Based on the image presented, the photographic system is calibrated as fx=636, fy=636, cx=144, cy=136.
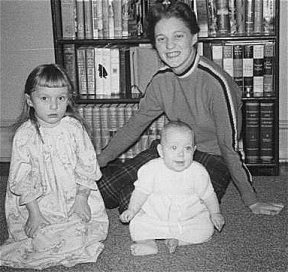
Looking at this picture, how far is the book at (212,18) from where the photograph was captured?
279 cm

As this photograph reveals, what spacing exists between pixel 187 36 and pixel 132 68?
766 mm

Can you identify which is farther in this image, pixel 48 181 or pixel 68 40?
pixel 68 40

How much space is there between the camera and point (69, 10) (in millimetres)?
2828

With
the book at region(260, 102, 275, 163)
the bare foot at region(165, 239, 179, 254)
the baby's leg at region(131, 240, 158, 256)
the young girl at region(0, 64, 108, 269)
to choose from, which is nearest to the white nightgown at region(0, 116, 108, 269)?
the young girl at region(0, 64, 108, 269)

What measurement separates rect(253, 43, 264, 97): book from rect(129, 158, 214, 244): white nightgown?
0.94 m

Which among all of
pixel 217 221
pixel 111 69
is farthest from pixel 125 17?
pixel 217 221

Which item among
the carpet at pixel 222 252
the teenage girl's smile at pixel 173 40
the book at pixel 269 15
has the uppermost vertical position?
the book at pixel 269 15

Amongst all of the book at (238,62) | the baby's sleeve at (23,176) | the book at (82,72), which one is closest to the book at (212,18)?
the book at (238,62)

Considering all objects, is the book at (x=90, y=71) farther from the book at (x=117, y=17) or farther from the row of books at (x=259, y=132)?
the row of books at (x=259, y=132)

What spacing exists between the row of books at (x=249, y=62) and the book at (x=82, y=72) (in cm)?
56

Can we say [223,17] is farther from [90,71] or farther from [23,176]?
[23,176]

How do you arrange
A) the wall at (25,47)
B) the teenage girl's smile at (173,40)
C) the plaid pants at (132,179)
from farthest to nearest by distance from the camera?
the wall at (25,47) < the plaid pants at (132,179) < the teenage girl's smile at (173,40)

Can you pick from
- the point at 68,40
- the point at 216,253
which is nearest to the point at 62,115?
the point at 216,253

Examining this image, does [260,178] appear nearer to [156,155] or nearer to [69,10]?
[156,155]
